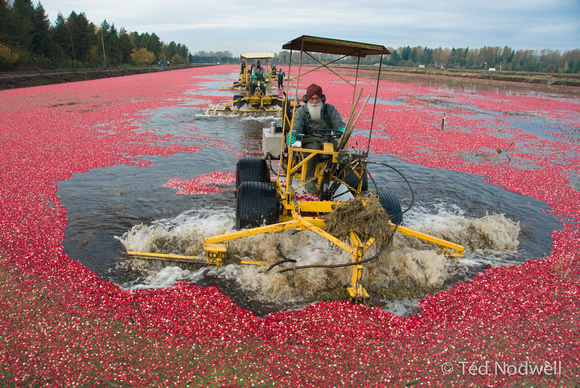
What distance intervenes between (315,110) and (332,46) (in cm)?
112

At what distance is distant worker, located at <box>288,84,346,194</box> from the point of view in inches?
247

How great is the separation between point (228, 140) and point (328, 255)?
8.95 meters

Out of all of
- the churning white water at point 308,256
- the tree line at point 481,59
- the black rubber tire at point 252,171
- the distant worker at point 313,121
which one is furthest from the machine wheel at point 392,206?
the tree line at point 481,59

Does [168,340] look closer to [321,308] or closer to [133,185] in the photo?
[321,308]

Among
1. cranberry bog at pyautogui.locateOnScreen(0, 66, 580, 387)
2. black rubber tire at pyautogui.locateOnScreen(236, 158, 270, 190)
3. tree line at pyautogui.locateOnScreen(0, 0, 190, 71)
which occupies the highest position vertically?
tree line at pyautogui.locateOnScreen(0, 0, 190, 71)

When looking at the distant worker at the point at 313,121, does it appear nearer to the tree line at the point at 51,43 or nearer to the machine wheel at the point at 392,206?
the machine wheel at the point at 392,206

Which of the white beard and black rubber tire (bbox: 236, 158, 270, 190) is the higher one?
the white beard

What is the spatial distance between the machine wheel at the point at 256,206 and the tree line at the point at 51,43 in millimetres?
45480

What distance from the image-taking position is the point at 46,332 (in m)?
3.89

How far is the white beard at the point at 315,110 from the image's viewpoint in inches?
256

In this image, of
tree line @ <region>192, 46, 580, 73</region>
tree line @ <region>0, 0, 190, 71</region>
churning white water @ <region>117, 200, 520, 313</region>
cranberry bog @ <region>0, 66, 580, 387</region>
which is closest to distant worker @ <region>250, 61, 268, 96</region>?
cranberry bog @ <region>0, 66, 580, 387</region>

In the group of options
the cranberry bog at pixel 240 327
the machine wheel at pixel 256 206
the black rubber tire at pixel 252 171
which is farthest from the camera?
the black rubber tire at pixel 252 171

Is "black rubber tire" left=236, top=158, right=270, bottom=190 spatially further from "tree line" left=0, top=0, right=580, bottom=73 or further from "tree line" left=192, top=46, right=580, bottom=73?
"tree line" left=192, top=46, right=580, bottom=73

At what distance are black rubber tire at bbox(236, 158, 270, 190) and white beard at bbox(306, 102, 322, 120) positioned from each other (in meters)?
1.45
